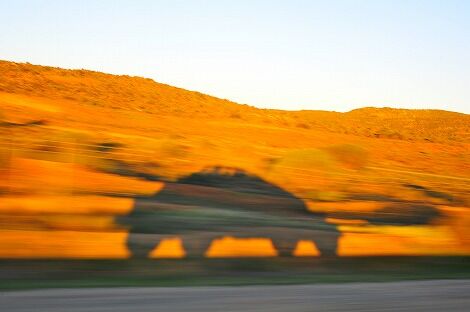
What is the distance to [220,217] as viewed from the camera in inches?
345

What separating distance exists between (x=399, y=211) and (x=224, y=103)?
27.1 metres

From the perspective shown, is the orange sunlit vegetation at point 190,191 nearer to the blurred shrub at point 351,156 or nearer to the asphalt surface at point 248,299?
the blurred shrub at point 351,156

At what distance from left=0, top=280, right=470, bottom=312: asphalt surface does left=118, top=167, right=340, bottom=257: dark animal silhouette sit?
1955 millimetres

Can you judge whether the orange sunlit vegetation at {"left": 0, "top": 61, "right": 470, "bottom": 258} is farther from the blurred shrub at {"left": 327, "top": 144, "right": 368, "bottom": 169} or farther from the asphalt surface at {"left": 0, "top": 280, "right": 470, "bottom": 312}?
the asphalt surface at {"left": 0, "top": 280, "right": 470, "bottom": 312}

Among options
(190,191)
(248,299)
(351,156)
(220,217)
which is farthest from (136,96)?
(248,299)

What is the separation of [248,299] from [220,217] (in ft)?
12.5

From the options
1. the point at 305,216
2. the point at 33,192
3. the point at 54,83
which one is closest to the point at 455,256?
the point at 305,216

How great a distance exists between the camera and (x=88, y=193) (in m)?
9.34

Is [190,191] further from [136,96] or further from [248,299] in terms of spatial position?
[136,96]

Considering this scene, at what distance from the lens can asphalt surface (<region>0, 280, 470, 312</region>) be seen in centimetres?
454

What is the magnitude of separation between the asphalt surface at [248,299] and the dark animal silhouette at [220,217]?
77.0 inches

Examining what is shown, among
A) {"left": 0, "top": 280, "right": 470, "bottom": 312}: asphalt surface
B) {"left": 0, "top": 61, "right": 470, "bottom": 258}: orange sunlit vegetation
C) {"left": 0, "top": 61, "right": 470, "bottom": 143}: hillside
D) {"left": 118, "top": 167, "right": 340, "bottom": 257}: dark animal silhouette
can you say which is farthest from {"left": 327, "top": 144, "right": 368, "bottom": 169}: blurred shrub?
{"left": 0, "top": 61, "right": 470, "bottom": 143}: hillside

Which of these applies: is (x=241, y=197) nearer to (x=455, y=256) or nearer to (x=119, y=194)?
(x=119, y=194)

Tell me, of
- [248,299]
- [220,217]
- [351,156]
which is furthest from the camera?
[351,156]
